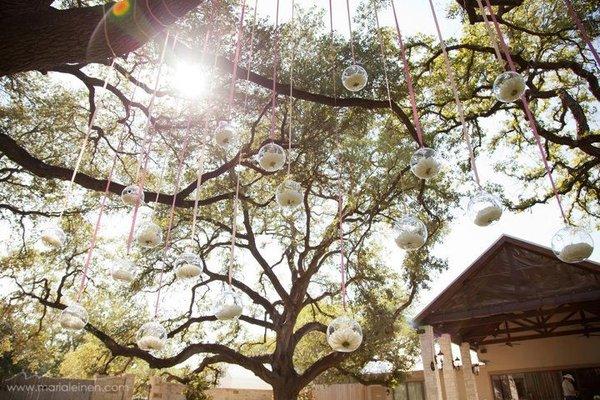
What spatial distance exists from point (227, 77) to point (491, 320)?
904 cm

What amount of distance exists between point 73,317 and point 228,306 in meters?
1.35

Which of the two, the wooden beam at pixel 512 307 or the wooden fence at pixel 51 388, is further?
the wooden fence at pixel 51 388

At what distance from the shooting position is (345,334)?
2.95m

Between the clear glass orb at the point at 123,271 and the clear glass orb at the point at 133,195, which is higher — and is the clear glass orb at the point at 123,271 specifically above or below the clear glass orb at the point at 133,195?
below

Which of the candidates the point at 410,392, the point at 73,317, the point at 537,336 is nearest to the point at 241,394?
the point at 410,392

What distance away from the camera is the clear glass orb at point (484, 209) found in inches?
104

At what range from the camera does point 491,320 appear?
10.8 meters

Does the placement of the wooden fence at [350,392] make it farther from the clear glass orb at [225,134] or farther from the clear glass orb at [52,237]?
the clear glass orb at [52,237]

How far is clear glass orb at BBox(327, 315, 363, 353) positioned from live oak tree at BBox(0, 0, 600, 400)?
3210 mm

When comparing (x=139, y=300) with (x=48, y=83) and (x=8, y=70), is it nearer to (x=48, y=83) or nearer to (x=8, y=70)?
(x=48, y=83)

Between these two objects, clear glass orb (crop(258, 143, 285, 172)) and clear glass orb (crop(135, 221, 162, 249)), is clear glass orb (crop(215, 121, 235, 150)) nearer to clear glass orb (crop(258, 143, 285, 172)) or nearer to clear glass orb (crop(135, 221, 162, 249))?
clear glass orb (crop(258, 143, 285, 172))

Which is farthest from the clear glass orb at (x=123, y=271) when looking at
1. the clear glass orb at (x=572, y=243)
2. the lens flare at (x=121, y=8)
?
the clear glass orb at (x=572, y=243)

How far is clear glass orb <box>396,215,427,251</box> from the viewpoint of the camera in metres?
2.99

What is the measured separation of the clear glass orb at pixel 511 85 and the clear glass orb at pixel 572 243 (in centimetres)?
100
